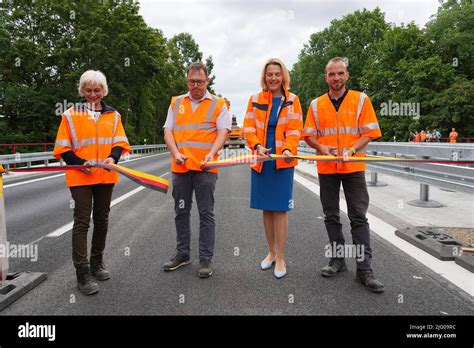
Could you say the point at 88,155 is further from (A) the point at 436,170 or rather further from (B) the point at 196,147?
(A) the point at 436,170

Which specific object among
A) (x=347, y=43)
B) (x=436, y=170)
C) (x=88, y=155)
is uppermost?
(x=347, y=43)

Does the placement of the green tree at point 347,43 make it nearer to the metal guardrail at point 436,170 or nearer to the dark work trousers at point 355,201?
the metal guardrail at point 436,170

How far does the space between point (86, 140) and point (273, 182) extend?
181cm

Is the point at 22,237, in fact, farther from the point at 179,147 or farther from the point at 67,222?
the point at 179,147

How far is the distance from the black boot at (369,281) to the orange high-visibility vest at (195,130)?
5.79ft

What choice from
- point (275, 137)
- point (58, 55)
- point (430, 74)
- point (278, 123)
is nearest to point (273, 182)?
point (275, 137)

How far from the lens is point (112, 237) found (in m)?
5.51

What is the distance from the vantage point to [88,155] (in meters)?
3.75

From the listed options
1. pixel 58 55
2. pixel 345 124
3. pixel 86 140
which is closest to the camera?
pixel 86 140

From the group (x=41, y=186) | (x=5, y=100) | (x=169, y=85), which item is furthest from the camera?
(x=169, y=85)

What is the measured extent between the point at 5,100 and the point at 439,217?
30.0 metres

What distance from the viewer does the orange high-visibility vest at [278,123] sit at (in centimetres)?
395

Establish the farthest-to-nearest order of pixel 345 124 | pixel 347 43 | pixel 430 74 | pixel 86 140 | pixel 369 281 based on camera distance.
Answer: pixel 347 43
pixel 430 74
pixel 345 124
pixel 86 140
pixel 369 281
